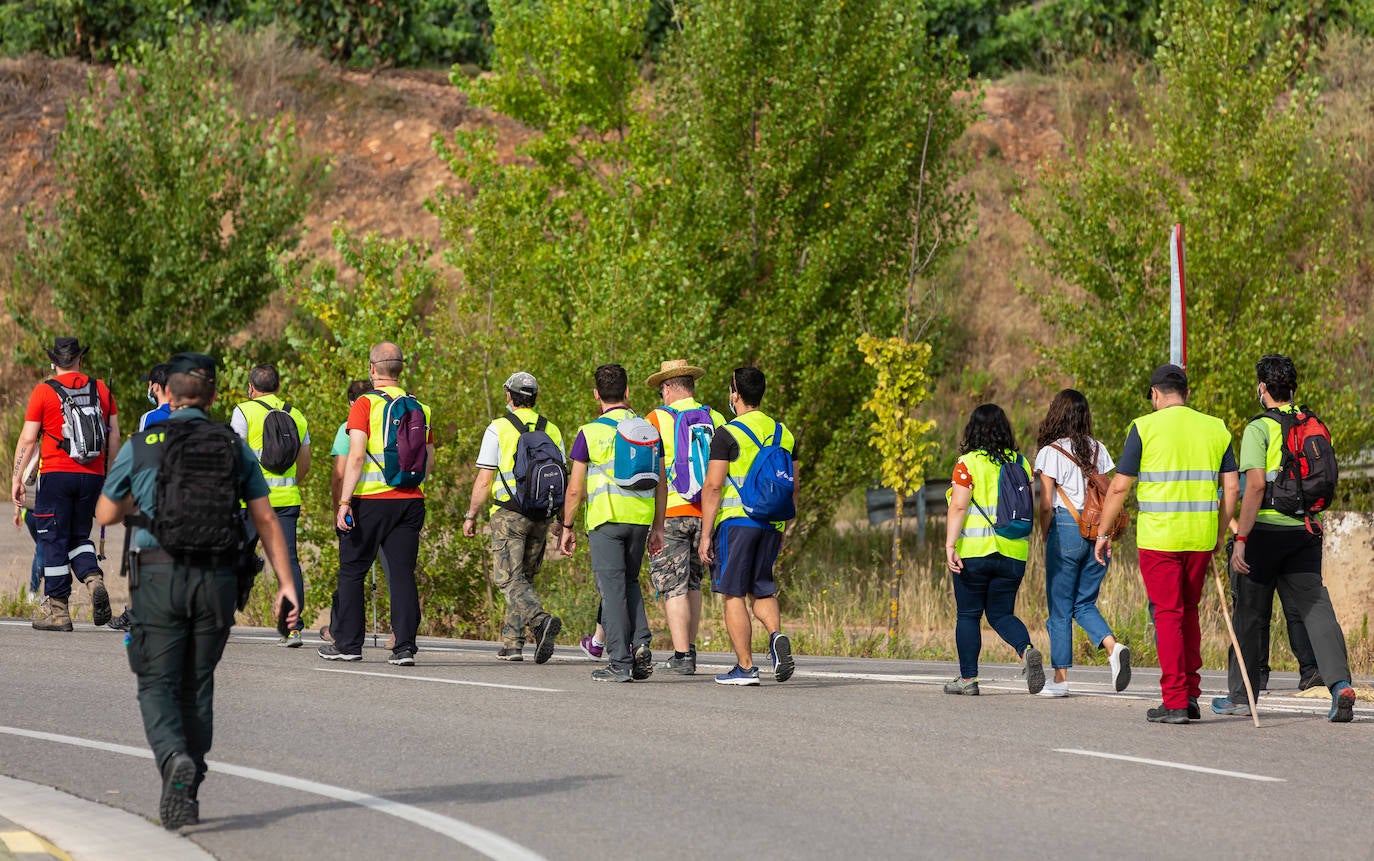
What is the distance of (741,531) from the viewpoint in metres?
11.4

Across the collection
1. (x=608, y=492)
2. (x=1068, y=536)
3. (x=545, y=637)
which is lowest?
(x=545, y=637)

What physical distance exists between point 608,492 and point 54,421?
4.79 m

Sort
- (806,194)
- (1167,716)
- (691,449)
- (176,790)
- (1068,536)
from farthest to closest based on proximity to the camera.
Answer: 1. (806,194)
2. (691,449)
3. (1068,536)
4. (1167,716)
5. (176,790)

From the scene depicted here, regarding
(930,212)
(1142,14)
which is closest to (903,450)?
(930,212)

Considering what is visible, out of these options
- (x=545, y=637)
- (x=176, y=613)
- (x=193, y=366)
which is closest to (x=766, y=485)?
(x=545, y=637)

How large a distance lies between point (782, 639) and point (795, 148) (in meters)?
13.5

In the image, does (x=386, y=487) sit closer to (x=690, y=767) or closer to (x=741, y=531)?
(x=741, y=531)

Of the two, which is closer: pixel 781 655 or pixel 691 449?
pixel 781 655

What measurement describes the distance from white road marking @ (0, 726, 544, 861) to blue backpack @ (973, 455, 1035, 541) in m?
4.75

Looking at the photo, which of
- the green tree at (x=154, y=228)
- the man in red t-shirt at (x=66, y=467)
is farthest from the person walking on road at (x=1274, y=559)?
the green tree at (x=154, y=228)

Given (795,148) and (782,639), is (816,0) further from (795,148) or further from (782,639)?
(782,639)

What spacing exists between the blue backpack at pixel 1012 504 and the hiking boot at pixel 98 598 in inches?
275

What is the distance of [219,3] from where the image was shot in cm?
4544

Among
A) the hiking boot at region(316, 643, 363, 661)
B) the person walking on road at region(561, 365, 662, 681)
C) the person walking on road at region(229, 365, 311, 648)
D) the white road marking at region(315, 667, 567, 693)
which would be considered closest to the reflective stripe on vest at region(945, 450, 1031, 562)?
the person walking on road at region(561, 365, 662, 681)
